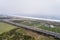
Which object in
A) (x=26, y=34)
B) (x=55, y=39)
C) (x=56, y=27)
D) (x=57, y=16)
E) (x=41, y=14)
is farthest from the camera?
(x=41, y=14)

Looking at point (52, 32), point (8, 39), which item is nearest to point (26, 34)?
point (8, 39)

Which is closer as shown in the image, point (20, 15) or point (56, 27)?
point (56, 27)

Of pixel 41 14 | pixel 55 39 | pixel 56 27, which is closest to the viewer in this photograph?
pixel 55 39

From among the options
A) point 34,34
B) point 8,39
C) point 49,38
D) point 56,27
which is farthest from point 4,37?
point 56,27

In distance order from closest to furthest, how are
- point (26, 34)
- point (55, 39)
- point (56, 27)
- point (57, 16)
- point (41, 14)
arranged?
point (55, 39) → point (26, 34) → point (56, 27) → point (57, 16) → point (41, 14)

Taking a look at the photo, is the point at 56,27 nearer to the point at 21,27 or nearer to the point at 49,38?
the point at 49,38

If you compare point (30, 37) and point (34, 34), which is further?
point (34, 34)

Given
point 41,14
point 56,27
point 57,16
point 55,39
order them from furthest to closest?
point 41,14 < point 57,16 < point 56,27 < point 55,39

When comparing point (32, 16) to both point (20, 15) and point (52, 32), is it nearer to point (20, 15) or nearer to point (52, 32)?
point (20, 15)
